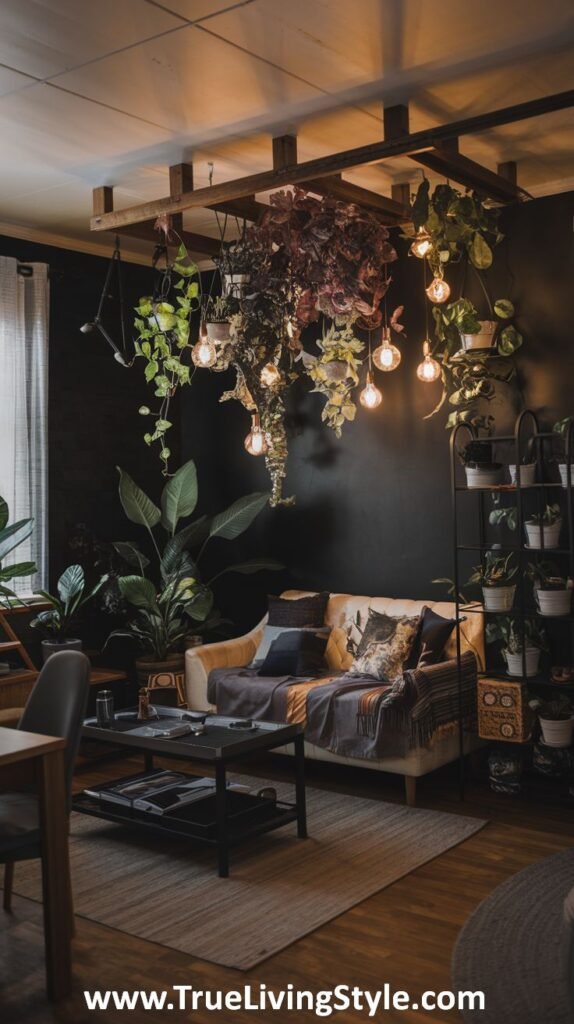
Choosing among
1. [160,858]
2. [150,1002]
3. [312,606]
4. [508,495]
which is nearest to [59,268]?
[312,606]

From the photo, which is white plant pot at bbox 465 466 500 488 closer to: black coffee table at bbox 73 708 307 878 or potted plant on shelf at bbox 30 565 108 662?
black coffee table at bbox 73 708 307 878

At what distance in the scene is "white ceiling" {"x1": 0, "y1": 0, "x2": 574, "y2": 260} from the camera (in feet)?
11.0

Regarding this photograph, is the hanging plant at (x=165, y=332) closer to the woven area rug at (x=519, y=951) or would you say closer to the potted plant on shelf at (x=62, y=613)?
the potted plant on shelf at (x=62, y=613)

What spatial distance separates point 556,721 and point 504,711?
0.84ft

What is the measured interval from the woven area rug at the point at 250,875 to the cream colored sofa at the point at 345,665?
219 mm

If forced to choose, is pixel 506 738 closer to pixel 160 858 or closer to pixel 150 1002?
pixel 160 858

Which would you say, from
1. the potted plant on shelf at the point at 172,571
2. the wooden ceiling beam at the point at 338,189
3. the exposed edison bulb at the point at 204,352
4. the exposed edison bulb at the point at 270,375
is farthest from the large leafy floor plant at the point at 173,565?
the wooden ceiling beam at the point at 338,189

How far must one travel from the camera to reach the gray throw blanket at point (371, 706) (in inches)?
191

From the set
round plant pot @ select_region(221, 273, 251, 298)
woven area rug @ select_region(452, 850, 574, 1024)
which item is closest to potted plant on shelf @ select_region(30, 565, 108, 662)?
round plant pot @ select_region(221, 273, 251, 298)

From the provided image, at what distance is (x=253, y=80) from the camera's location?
3.87 meters

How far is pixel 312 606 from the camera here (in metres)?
6.00

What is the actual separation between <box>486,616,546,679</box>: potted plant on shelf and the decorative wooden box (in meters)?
0.08

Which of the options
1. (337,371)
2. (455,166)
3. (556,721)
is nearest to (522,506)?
(556,721)

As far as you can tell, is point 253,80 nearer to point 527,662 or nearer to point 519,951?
point 527,662
